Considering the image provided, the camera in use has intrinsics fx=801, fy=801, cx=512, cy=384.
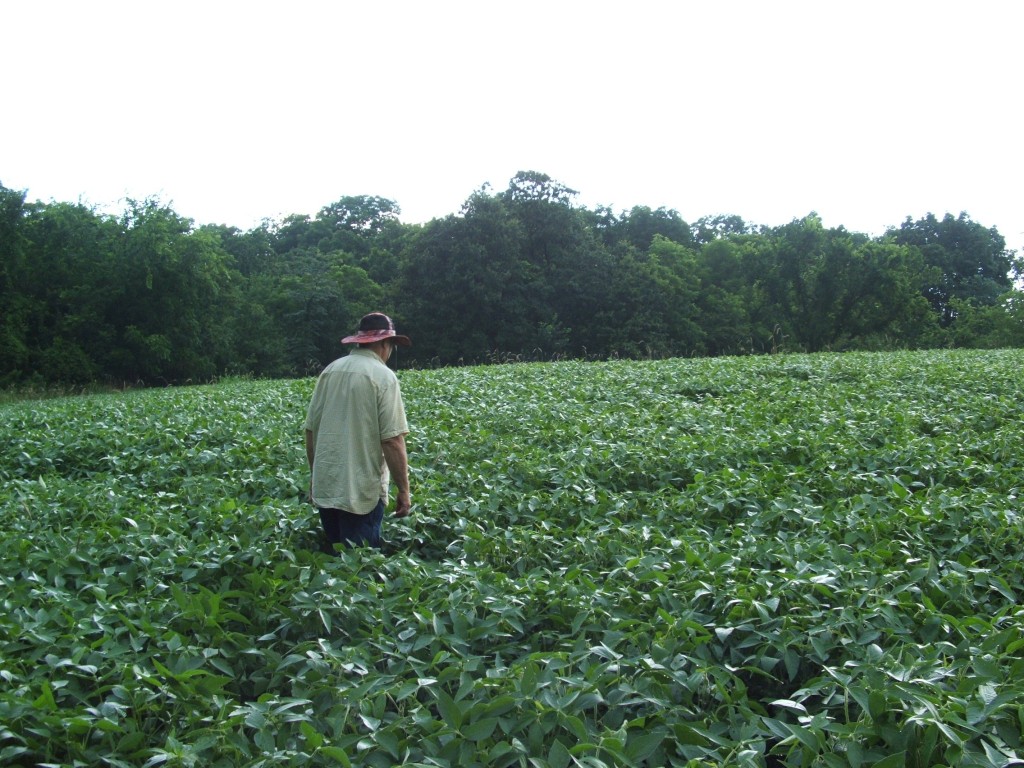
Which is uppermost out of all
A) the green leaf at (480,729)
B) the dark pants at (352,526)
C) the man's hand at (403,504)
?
the man's hand at (403,504)

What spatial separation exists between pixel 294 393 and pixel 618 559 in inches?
340

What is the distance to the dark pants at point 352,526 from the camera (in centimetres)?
438

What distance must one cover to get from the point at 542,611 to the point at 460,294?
1285 inches

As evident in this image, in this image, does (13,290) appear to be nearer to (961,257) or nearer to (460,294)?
(460,294)

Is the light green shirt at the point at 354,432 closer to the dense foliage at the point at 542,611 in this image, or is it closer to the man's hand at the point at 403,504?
the man's hand at the point at 403,504

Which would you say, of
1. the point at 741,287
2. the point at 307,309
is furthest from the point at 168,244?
the point at 741,287

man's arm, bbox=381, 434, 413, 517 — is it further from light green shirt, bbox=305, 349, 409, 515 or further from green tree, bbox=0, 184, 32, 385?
green tree, bbox=0, 184, 32, 385

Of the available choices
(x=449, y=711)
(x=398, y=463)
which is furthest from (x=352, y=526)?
(x=449, y=711)

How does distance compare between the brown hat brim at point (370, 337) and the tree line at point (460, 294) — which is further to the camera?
the tree line at point (460, 294)

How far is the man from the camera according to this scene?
4.32m

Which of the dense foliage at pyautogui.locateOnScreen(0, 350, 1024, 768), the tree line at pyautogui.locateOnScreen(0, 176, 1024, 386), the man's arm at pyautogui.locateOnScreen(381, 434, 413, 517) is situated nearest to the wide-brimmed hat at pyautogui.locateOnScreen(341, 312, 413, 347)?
the man's arm at pyautogui.locateOnScreen(381, 434, 413, 517)

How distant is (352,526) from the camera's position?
4383 mm

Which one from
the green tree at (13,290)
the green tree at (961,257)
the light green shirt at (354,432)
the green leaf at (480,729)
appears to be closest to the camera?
the green leaf at (480,729)

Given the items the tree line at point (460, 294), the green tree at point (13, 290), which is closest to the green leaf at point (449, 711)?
the tree line at point (460, 294)
